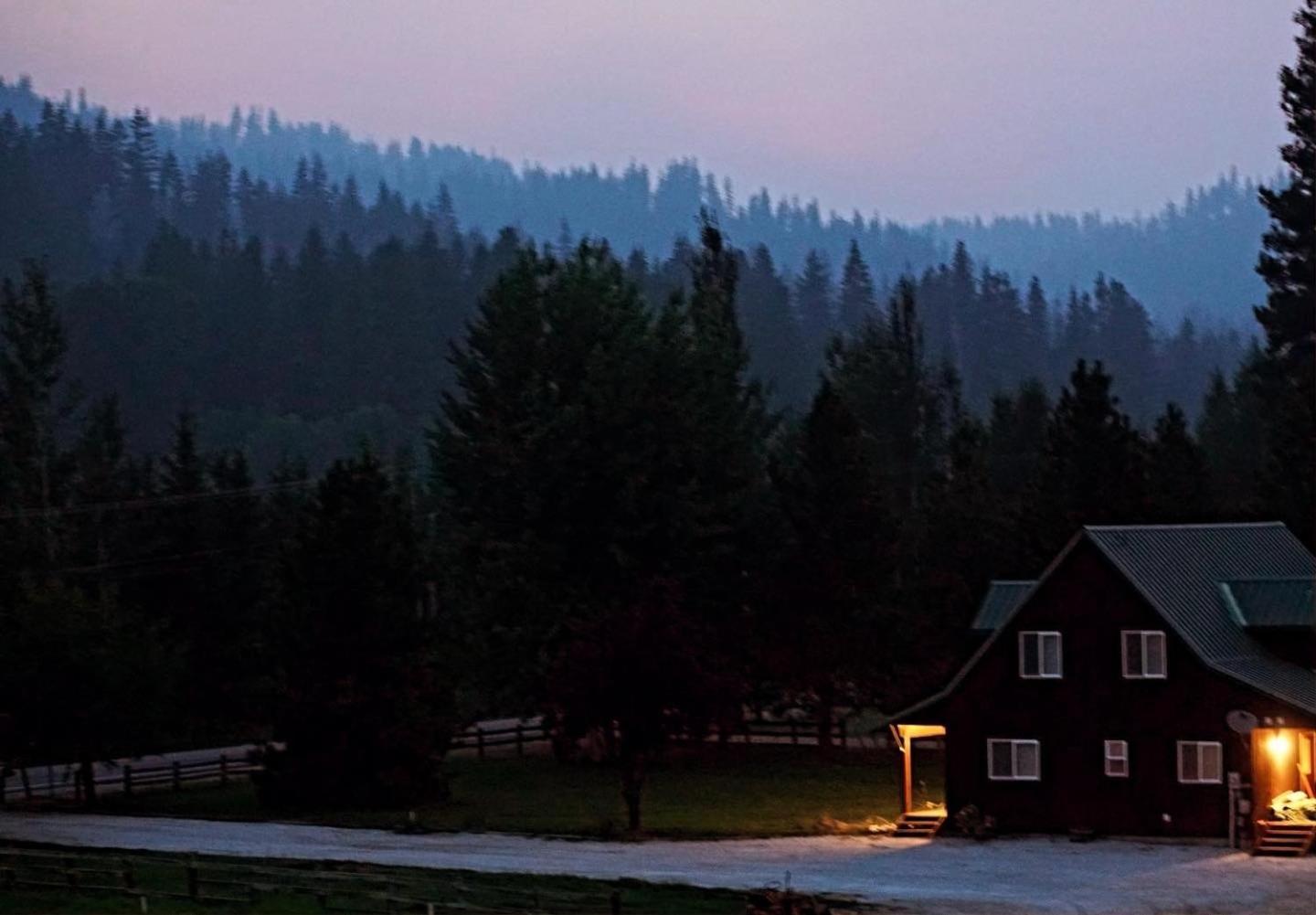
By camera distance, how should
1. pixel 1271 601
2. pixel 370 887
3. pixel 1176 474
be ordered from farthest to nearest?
1. pixel 1176 474
2. pixel 1271 601
3. pixel 370 887

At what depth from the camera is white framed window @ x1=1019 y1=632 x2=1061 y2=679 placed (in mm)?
52062

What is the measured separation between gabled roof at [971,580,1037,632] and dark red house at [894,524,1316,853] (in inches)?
148

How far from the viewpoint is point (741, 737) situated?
8106cm

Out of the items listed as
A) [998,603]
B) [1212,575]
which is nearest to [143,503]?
[998,603]

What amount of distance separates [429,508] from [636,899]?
71219 mm

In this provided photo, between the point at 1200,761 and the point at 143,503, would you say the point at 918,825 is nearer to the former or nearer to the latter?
the point at 1200,761

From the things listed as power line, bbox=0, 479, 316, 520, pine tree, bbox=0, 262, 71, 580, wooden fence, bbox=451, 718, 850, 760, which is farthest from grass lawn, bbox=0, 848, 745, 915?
pine tree, bbox=0, 262, 71, 580

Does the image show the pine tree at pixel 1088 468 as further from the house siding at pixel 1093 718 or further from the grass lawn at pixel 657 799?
the house siding at pixel 1093 718

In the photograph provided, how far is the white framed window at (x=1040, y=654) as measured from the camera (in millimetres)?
52062

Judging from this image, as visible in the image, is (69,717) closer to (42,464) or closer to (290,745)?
(290,745)

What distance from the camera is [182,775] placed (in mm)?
69688

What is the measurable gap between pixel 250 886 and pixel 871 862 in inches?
561

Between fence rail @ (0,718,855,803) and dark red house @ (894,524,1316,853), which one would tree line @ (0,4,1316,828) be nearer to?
fence rail @ (0,718,855,803)

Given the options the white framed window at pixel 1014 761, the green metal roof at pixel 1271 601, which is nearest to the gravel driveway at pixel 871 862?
the white framed window at pixel 1014 761
